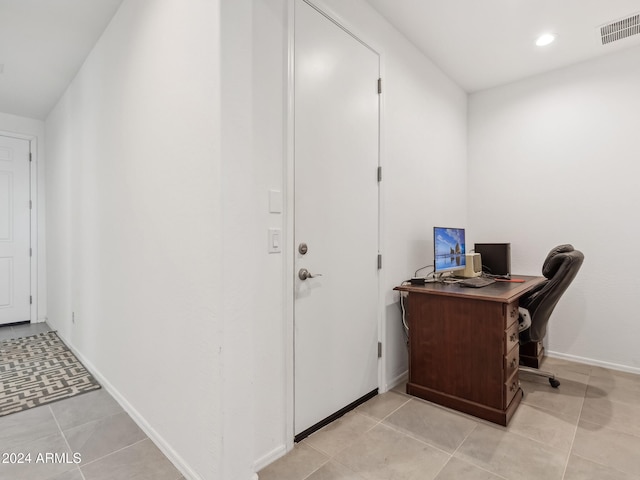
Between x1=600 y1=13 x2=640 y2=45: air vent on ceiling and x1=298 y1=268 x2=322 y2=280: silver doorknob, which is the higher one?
x1=600 y1=13 x2=640 y2=45: air vent on ceiling

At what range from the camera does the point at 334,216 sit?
2027 millimetres

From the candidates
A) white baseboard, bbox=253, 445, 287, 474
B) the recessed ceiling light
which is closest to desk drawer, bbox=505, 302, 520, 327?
white baseboard, bbox=253, 445, 287, 474

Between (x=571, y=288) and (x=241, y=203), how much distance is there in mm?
3140

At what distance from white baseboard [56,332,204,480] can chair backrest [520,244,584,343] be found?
7.56ft

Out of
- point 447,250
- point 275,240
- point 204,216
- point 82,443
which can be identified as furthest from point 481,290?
point 82,443

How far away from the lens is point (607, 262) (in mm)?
2863

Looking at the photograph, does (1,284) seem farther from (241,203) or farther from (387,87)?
(387,87)

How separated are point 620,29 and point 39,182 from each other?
612 centimetres

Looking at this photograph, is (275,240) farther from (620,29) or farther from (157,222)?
(620,29)

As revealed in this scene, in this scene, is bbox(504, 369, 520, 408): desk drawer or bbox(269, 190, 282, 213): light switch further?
bbox(504, 369, 520, 408): desk drawer

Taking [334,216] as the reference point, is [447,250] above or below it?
below

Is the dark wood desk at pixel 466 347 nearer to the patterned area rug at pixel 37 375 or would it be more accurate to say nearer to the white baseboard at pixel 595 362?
the white baseboard at pixel 595 362

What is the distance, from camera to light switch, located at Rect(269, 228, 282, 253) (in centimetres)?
167

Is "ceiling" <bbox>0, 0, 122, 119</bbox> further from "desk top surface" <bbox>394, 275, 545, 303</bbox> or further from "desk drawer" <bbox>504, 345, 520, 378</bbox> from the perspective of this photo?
"desk drawer" <bbox>504, 345, 520, 378</bbox>
